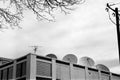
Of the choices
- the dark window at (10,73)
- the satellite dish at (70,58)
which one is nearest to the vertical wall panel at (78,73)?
the satellite dish at (70,58)

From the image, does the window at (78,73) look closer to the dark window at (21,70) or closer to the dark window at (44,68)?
the dark window at (44,68)

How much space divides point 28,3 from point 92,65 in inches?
1543

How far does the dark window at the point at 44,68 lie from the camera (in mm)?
38216

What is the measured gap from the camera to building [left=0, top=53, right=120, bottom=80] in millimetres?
37438

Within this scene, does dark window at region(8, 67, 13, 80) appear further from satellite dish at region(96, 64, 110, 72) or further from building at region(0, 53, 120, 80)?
satellite dish at region(96, 64, 110, 72)

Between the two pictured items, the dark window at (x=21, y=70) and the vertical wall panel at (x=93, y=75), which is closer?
the dark window at (x=21, y=70)

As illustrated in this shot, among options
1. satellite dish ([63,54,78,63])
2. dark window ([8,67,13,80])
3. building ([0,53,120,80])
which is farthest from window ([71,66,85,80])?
dark window ([8,67,13,80])

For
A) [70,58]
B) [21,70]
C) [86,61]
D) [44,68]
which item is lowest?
[21,70]

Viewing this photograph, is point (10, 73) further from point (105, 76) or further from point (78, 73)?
point (105, 76)

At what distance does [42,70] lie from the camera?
127ft

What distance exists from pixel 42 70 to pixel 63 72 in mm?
4841

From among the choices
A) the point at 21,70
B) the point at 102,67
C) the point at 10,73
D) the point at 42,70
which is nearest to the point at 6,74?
the point at 10,73

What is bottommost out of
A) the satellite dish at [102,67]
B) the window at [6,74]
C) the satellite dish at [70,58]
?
the window at [6,74]

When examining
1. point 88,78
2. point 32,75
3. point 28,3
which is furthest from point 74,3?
point 88,78
